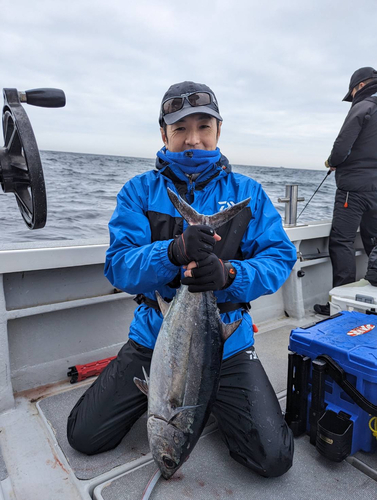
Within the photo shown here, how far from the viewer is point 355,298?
10.2ft

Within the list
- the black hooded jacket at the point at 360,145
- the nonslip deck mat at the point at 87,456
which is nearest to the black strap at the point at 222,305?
the nonslip deck mat at the point at 87,456

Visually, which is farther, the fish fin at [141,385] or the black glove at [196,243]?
the fish fin at [141,385]

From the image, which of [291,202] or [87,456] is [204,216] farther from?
Answer: [291,202]

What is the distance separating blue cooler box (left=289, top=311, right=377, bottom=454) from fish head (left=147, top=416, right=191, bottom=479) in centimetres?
92

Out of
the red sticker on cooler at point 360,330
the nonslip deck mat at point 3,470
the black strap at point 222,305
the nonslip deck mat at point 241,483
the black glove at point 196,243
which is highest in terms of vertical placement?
the black glove at point 196,243

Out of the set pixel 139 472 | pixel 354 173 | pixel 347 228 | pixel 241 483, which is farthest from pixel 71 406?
pixel 354 173

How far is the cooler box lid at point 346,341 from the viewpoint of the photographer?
80.0 inches

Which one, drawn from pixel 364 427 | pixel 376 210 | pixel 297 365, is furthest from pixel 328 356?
pixel 376 210

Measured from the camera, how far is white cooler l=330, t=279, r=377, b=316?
2990 millimetres

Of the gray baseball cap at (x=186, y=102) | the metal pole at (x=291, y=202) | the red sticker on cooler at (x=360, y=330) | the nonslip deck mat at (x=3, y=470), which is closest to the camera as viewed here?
the nonslip deck mat at (x=3, y=470)

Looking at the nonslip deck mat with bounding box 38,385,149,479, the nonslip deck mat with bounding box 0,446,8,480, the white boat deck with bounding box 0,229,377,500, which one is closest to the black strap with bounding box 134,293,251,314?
the white boat deck with bounding box 0,229,377,500

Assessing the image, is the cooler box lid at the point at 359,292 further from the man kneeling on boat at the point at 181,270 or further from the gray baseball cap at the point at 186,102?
the gray baseball cap at the point at 186,102

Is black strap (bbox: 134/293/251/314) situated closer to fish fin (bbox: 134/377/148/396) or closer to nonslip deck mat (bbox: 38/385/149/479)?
fish fin (bbox: 134/377/148/396)

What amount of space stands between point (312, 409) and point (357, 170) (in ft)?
9.97
